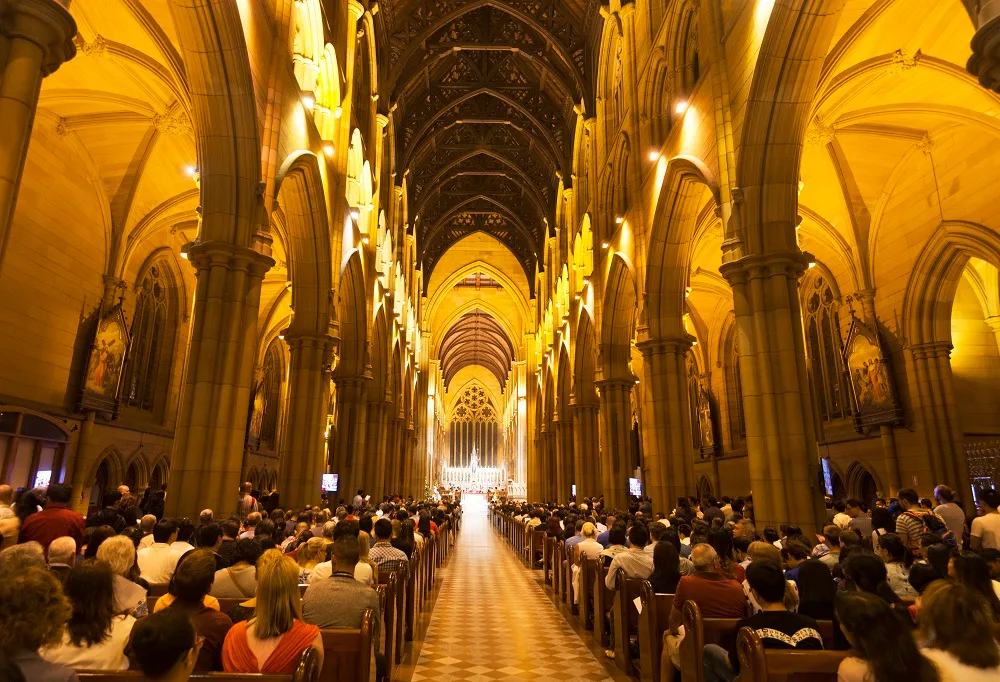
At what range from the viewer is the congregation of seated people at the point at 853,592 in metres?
2.18

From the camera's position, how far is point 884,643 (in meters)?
2.11

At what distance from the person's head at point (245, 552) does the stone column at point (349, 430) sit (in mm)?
12664

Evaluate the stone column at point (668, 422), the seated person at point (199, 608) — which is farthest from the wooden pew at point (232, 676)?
A: the stone column at point (668, 422)

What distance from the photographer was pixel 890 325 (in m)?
15.4

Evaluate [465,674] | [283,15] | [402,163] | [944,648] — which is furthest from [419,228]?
[944,648]

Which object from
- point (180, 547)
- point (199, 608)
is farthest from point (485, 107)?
point (199, 608)

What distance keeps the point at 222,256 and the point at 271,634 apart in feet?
20.3

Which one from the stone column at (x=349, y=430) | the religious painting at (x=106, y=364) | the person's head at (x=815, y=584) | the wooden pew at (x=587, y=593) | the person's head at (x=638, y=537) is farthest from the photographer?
the stone column at (x=349, y=430)

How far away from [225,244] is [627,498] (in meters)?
12.0

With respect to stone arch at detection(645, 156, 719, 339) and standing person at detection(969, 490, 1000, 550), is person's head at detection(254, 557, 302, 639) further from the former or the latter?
stone arch at detection(645, 156, 719, 339)

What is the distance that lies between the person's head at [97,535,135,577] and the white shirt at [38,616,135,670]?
1.12 m

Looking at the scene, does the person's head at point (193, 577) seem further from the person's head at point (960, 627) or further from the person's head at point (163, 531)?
the person's head at point (960, 627)

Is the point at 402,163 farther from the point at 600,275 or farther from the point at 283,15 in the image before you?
the point at 283,15

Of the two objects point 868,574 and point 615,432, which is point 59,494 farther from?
point 615,432
